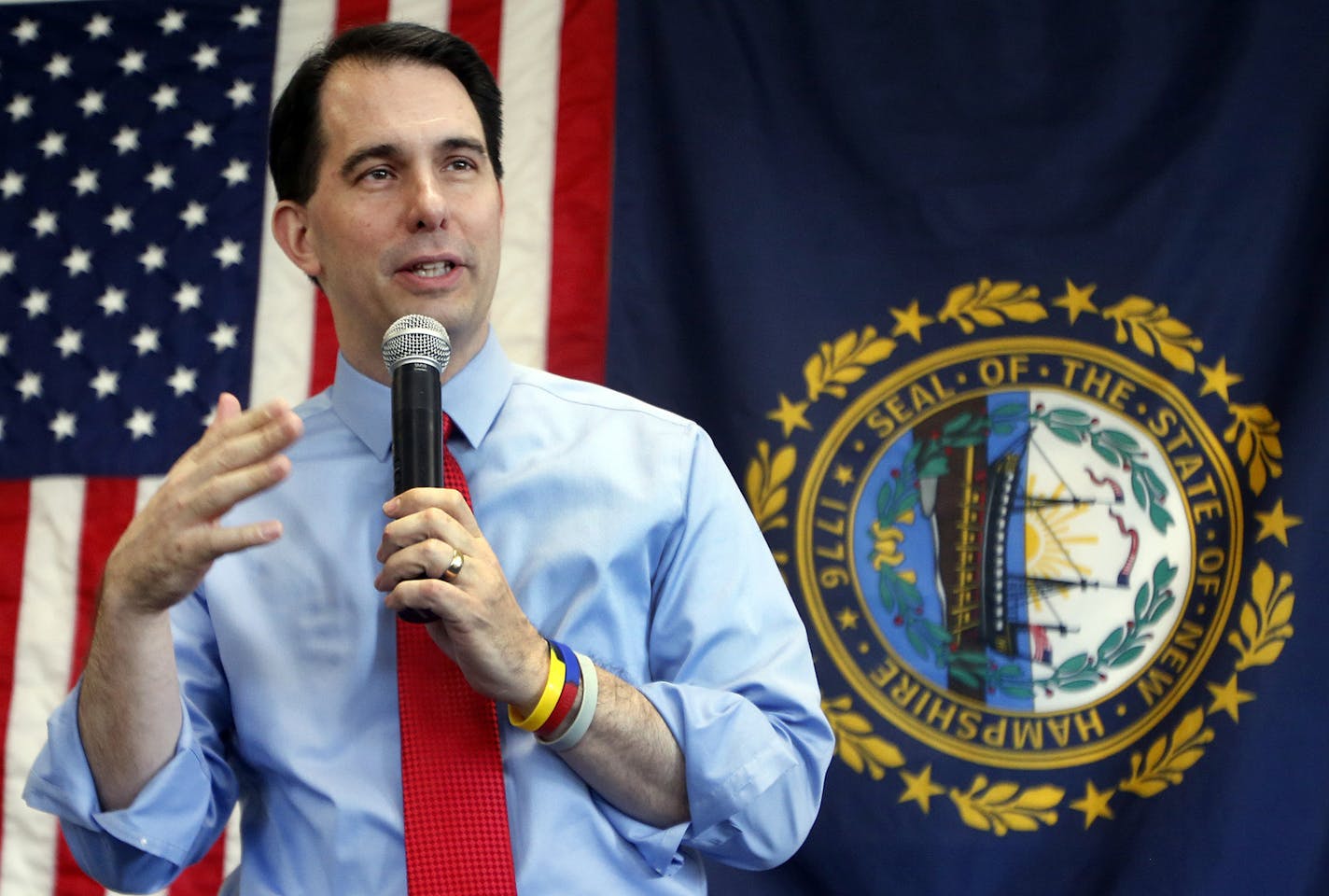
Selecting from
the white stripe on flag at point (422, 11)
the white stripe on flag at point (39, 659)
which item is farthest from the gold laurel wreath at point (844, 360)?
the white stripe on flag at point (39, 659)

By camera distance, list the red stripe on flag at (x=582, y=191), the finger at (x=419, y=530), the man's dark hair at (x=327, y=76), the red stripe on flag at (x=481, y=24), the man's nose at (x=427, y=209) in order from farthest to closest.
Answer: the red stripe on flag at (x=481, y=24), the red stripe on flag at (x=582, y=191), the man's dark hair at (x=327, y=76), the man's nose at (x=427, y=209), the finger at (x=419, y=530)

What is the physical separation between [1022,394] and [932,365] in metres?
0.15

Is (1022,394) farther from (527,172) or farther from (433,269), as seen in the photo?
(433,269)

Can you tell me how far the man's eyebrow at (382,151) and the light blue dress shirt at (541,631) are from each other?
0.25 metres

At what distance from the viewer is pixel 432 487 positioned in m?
1.11

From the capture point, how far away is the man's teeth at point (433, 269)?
1.50 m

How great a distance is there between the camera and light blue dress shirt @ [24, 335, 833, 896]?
1329 millimetres

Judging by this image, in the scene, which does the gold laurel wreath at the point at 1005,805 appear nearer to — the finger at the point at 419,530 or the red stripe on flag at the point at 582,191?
the red stripe on flag at the point at 582,191

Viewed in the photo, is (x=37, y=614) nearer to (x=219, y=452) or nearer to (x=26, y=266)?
(x=26, y=266)

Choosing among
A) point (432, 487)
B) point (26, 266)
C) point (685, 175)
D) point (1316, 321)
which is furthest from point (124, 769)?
point (1316, 321)

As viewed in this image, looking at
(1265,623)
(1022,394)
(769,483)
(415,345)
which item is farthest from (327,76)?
(1265,623)

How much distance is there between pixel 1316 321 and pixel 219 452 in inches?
64.7

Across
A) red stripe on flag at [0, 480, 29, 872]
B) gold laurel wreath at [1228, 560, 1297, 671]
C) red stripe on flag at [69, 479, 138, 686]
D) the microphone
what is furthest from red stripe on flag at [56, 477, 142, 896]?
gold laurel wreath at [1228, 560, 1297, 671]

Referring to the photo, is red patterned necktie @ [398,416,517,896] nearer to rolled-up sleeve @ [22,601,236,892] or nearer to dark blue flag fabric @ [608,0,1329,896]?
rolled-up sleeve @ [22,601,236,892]
